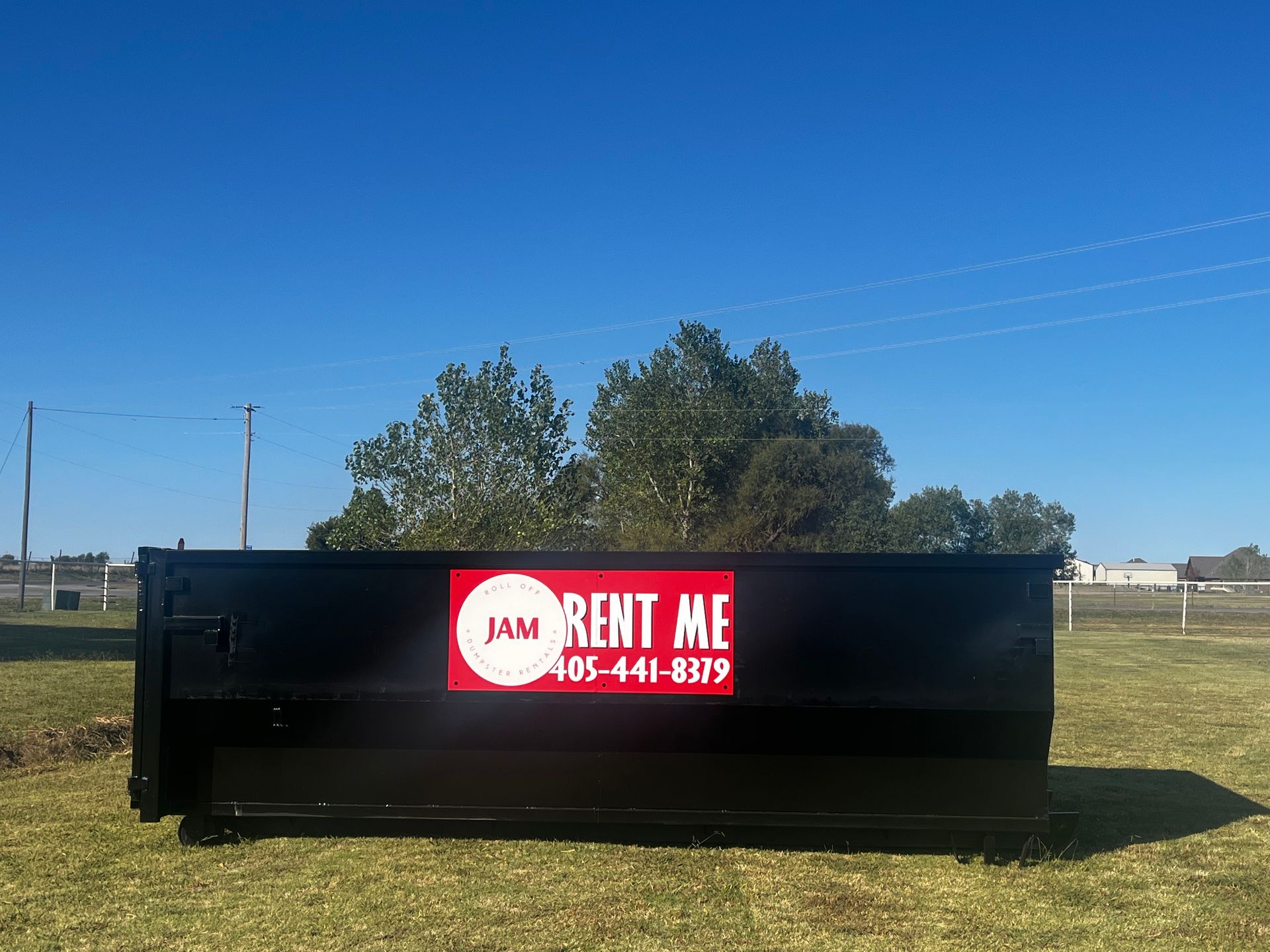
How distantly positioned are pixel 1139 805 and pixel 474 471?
104ft

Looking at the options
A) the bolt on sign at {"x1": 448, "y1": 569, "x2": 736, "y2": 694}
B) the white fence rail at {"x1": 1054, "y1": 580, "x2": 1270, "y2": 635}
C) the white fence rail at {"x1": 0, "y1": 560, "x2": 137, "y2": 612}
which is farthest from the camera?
the white fence rail at {"x1": 1054, "y1": 580, "x2": 1270, "y2": 635}

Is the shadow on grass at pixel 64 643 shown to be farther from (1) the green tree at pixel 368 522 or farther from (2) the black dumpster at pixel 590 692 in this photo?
(2) the black dumpster at pixel 590 692

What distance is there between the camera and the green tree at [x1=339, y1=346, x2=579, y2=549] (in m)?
37.7

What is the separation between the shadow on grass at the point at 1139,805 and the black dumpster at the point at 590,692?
1.76 metres

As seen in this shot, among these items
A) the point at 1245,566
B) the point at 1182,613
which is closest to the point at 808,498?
the point at 1182,613

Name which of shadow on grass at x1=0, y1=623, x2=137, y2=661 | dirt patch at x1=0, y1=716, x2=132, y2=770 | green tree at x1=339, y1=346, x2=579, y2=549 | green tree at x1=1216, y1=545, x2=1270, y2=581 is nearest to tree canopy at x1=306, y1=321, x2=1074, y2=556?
green tree at x1=339, y1=346, x2=579, y2=549

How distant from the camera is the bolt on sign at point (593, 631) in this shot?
22.3 ft

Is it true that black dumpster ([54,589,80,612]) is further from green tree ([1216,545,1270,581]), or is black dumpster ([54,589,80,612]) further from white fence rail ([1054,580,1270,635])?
green tree ([1216,545,1270,581])

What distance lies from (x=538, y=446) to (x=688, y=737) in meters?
34.0

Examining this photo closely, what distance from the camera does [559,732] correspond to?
6.84 m

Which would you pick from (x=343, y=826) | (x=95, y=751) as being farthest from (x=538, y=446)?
(x=343, y=826)

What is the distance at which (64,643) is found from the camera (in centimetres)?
2381

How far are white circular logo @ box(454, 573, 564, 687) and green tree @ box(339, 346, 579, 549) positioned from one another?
29.1 metres

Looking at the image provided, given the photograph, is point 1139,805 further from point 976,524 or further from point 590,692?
point 976,524
